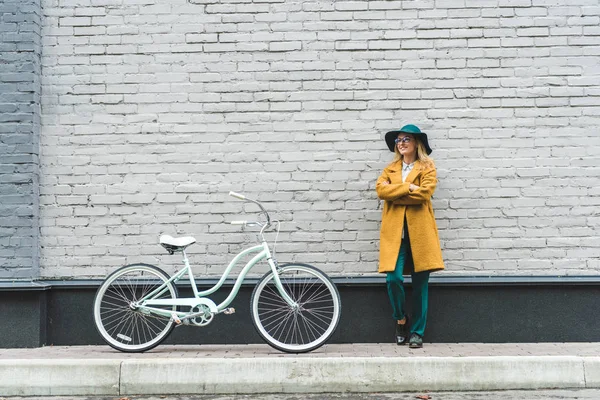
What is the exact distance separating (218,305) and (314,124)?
1854 mm

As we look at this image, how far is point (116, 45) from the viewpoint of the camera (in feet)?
24.2

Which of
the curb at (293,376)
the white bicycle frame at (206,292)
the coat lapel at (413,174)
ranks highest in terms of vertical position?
the coat lapel at (413,174)

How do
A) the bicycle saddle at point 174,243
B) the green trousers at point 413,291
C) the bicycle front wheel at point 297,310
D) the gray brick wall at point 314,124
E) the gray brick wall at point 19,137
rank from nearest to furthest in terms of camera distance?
the bicycle front wheel at point 297,310 < the bicycle saddle at point 174,243 < the green trousers at point 413,291 < the gray brick wall at point 19,137 < the gray brick wall at point 314,124

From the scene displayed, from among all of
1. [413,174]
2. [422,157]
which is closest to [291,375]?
[413,174]

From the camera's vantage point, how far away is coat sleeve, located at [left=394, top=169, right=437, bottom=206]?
6762mm

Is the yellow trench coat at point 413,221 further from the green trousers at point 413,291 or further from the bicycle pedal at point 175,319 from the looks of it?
the bicycle pedal at point 175,319

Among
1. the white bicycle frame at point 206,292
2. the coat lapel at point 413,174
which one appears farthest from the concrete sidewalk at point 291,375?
the coat lapel at point 413,174

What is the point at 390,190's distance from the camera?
6789 millimetres

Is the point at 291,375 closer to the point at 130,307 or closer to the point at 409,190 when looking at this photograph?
the point at 130,307

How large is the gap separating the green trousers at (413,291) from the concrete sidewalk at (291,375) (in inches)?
39.6

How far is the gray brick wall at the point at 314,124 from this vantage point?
725 centimetres

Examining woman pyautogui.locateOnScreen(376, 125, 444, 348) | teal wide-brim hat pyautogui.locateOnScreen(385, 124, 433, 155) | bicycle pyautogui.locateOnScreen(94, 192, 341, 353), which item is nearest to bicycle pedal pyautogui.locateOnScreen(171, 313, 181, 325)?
bicycle pyautogui.locateOnScreen(94, 192, 341, 353)

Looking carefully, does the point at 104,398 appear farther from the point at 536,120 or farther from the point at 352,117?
the point at 536,120

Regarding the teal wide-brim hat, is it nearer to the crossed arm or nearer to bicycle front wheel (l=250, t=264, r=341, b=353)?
the crossed arm
